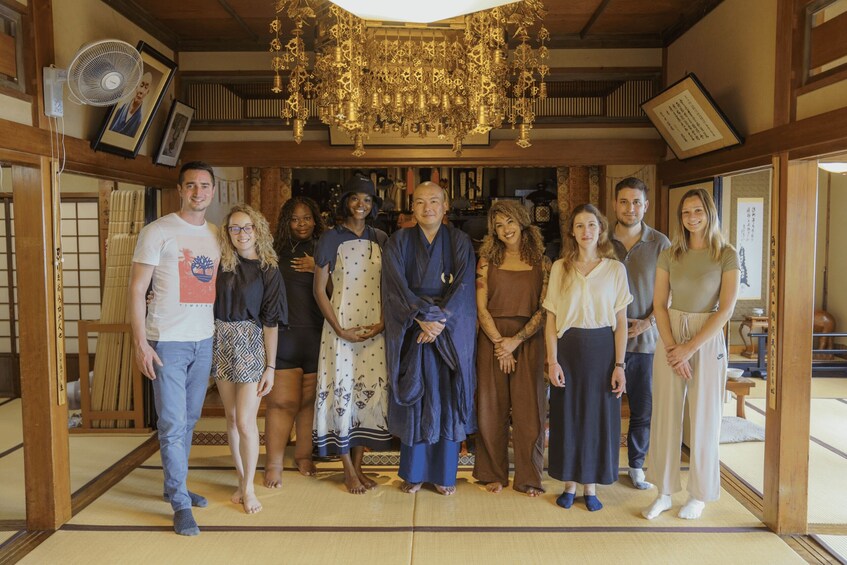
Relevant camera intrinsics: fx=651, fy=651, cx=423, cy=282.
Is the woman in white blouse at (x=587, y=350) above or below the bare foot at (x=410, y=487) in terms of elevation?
above

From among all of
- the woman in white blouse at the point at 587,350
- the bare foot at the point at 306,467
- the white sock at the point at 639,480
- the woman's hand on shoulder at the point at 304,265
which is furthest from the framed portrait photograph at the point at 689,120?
the bare foot at the point at 306,467

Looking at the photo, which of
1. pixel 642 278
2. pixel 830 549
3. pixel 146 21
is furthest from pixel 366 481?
pixel 146 21

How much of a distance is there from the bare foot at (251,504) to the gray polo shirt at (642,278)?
7.05 ft

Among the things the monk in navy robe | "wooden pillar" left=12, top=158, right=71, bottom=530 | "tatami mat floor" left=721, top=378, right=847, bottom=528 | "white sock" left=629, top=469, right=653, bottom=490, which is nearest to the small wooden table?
"tatami mat floor" left=721, top=378, right=847, bottom=528

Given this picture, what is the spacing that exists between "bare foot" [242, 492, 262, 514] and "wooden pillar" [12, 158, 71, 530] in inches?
34.1

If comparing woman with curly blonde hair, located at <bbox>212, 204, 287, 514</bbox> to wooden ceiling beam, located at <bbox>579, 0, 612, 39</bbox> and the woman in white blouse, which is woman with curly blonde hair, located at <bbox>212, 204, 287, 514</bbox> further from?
wooden ceiling beam, located at <bbox>579, 0, 612, 39</bbox>

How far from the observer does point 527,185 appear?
22.1 feet

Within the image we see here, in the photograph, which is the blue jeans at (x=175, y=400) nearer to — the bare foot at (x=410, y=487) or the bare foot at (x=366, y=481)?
the bare foot at (x=366, y=481)

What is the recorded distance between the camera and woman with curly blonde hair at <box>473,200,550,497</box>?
341 cm

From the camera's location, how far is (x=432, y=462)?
138 inches

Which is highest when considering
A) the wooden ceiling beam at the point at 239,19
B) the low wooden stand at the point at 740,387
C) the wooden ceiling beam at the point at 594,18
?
the wooden ceiling beam at the point at 594,18

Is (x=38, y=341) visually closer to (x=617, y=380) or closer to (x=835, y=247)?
(x=617, y=380)

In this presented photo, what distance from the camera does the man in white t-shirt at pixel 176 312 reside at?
3033 mm

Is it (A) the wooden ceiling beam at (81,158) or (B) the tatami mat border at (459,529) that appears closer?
(A) the wooden ceiling beam at (81,158)
